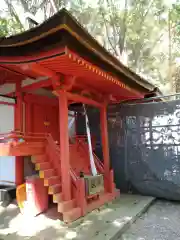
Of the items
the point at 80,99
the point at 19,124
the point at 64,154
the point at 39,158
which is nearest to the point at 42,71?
the point at 80,99

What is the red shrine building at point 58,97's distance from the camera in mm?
3285

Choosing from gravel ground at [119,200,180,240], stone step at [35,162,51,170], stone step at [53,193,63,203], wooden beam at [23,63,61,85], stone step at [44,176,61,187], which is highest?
wooden beam at [23,63,61,85]

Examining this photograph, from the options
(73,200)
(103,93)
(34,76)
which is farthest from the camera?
(103,93)

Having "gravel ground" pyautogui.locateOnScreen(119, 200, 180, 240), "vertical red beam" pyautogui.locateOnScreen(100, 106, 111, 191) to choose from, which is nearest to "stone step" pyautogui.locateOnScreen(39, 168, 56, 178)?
"vertical red beam" pyautogui.locateOnScreen(100, 106, 111, 191)

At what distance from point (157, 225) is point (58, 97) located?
3.46 meters

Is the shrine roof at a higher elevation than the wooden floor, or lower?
higher

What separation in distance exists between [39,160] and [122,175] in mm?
2752

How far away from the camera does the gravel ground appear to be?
3.80m

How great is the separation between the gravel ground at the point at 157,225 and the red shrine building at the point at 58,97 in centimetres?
105

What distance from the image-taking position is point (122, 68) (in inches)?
185

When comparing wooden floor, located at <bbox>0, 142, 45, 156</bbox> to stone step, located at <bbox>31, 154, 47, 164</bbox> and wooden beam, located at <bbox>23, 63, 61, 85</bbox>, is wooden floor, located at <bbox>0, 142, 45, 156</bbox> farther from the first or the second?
wooden beam, located at <bbox>23, 63, 61, 85</bbox>

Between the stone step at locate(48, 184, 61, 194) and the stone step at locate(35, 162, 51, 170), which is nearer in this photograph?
the stone step at locate(48, 184, 61, 194)

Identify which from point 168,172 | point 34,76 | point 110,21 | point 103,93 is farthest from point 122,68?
point 110,21

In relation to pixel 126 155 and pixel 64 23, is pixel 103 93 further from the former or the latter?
pixel 64 23
